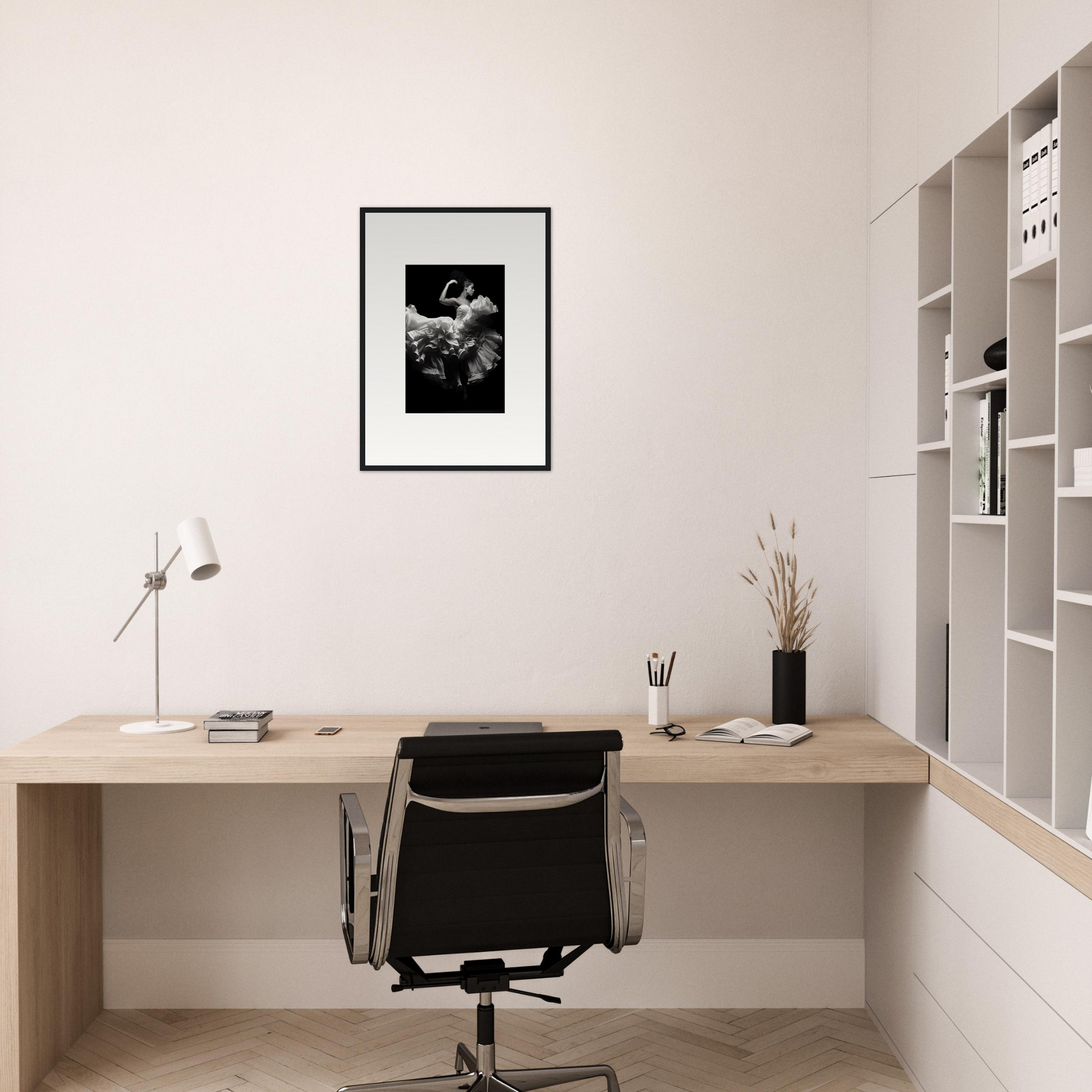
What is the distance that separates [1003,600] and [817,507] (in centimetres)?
72

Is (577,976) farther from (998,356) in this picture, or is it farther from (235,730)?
(998,356)

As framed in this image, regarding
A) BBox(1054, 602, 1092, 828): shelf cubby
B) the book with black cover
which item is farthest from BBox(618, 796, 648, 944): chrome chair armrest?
the book with black cover

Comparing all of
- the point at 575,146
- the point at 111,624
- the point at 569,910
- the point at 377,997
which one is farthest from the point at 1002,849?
the point at 111,624

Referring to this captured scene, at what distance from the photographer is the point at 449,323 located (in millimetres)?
2988

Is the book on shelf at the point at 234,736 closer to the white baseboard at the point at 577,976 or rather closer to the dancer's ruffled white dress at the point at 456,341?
the white baseboard at the point at 577,976

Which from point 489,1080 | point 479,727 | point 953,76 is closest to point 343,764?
point 479,727

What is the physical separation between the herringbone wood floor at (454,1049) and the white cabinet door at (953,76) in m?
2.24

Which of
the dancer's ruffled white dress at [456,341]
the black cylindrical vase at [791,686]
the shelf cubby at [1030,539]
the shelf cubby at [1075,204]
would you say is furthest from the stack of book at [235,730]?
the shelf cubby at [1075,204]

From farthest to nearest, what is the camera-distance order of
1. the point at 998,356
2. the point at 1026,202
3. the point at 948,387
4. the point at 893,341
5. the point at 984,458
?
the point at 893,341, the point at 948,387, the point at 984,458, the point at 998,356, the point at 1026,202

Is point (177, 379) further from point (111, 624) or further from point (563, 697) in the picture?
point (563, 697)

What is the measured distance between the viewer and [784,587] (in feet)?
9.43

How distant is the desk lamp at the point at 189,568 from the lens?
263 centimetres

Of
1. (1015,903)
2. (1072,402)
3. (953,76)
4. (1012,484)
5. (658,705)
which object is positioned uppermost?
(953,76)

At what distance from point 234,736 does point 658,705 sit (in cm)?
111
